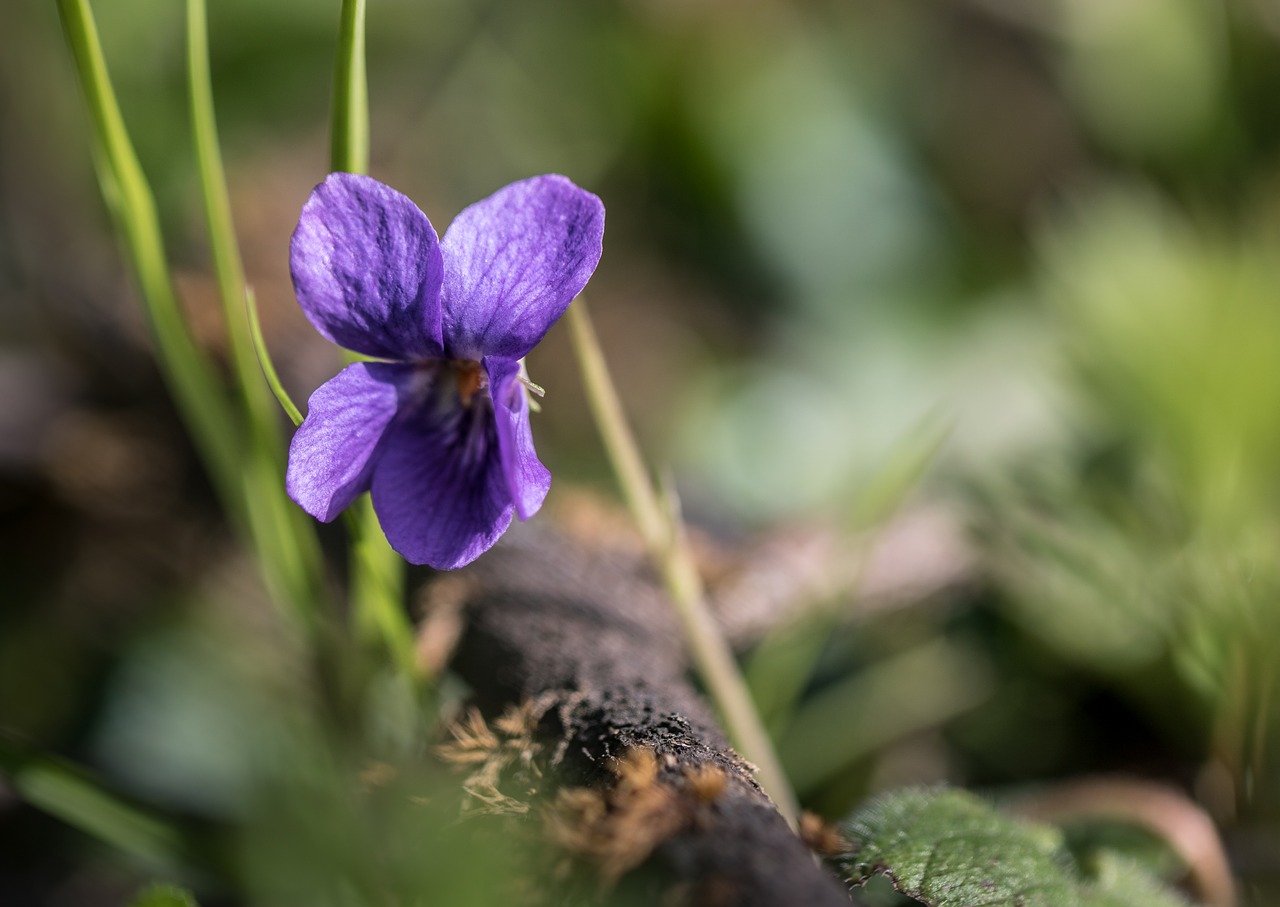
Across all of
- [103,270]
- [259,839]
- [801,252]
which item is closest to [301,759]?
[259,839]

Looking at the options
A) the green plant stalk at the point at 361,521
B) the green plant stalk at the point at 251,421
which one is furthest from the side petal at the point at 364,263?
the green plant stalk at the point at 251,421

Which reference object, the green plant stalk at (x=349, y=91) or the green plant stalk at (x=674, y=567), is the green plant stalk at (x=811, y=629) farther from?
the green plant stalk at (x=349, y=91)

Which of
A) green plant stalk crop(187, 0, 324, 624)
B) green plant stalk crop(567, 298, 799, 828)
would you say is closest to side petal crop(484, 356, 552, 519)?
green plant stalk crop(567, 298, 799, 828)

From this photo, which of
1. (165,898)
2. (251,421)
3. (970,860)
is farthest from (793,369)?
(165,898)

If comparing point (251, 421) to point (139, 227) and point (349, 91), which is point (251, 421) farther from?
point (349, 91)

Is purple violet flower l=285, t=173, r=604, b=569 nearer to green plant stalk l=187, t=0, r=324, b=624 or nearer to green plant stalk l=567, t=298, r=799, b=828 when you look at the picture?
green plant stalk l=567, t=298, r=799, b=828
